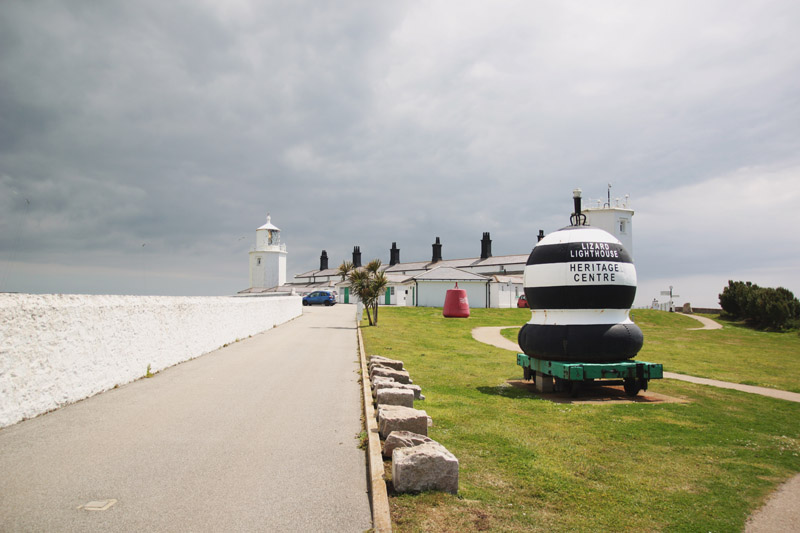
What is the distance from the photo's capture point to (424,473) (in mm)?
5000

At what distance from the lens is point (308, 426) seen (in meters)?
7.55

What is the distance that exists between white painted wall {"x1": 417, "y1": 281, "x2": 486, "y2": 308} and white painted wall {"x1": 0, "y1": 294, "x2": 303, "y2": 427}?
37.1 metres

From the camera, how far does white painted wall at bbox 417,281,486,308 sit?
168ft

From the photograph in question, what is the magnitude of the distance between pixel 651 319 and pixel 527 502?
41770 millimetres

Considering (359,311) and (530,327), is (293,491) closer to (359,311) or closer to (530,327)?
(530,327)

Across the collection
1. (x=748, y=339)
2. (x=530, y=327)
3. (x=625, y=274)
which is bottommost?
(x=748, y=339)

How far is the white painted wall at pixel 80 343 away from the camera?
7.38m

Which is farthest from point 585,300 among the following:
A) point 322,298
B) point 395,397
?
point 322,298

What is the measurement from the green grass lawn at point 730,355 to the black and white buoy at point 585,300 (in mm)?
6321

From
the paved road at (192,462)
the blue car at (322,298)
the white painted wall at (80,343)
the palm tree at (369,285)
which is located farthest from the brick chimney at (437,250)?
the paved road at (192,462)

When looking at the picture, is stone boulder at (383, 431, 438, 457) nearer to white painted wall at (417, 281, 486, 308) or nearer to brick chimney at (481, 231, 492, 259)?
white painted wall at (417, 281, 486, 308)

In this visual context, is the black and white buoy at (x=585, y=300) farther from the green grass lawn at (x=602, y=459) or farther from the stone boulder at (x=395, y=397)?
the stone boulder at (x=395, y=397)

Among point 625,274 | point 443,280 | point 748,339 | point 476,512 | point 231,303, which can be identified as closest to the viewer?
point 476,512

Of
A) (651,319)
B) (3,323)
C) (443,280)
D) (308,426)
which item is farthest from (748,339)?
(3,323)
